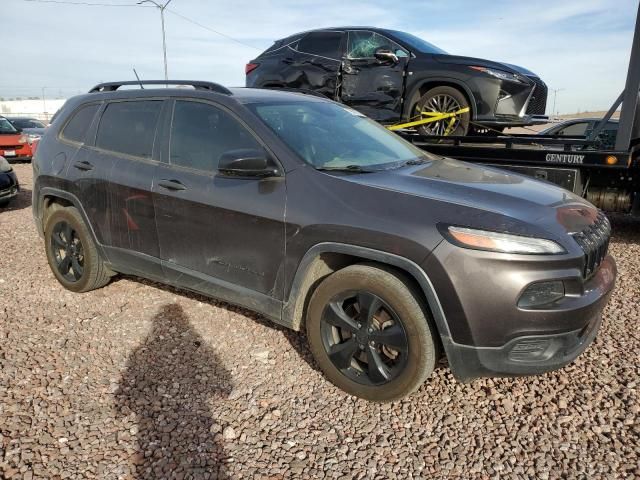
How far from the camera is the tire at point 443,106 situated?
6.29 metres

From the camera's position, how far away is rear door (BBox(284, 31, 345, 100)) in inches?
Answer: 271

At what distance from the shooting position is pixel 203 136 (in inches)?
135

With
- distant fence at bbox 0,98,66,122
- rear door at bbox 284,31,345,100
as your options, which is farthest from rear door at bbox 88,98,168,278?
distant fence at bbox 0,98,66,122

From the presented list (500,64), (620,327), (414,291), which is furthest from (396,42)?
(414,291)

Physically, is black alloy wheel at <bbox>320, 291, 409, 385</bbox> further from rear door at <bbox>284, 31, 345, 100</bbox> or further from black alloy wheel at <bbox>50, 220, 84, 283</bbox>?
rear door at <bbox>284, 31, 345, 100</bbox>

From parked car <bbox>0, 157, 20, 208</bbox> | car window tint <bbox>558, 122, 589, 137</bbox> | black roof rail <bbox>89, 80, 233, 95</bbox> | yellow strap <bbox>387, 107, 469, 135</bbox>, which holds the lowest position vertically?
parked car <bbox>0, 157, 20, 208</bbox>

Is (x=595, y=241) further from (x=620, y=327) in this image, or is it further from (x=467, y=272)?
(x=620, y=327)

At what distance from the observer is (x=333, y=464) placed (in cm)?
241

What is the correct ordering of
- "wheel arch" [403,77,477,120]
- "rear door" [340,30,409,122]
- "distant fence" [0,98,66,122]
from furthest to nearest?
1. "distant fence" [0,98,66,122]
2. "rear door" [340,30,409,122]
3. "wheel arch" [403,77,477,120]

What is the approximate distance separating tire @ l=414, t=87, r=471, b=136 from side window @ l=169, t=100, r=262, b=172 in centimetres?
384

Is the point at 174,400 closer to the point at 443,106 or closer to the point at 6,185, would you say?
the point at 443,106

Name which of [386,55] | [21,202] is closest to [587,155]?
[386,55]

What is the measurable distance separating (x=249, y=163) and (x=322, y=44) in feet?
15.5

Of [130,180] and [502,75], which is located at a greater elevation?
[502,75]
